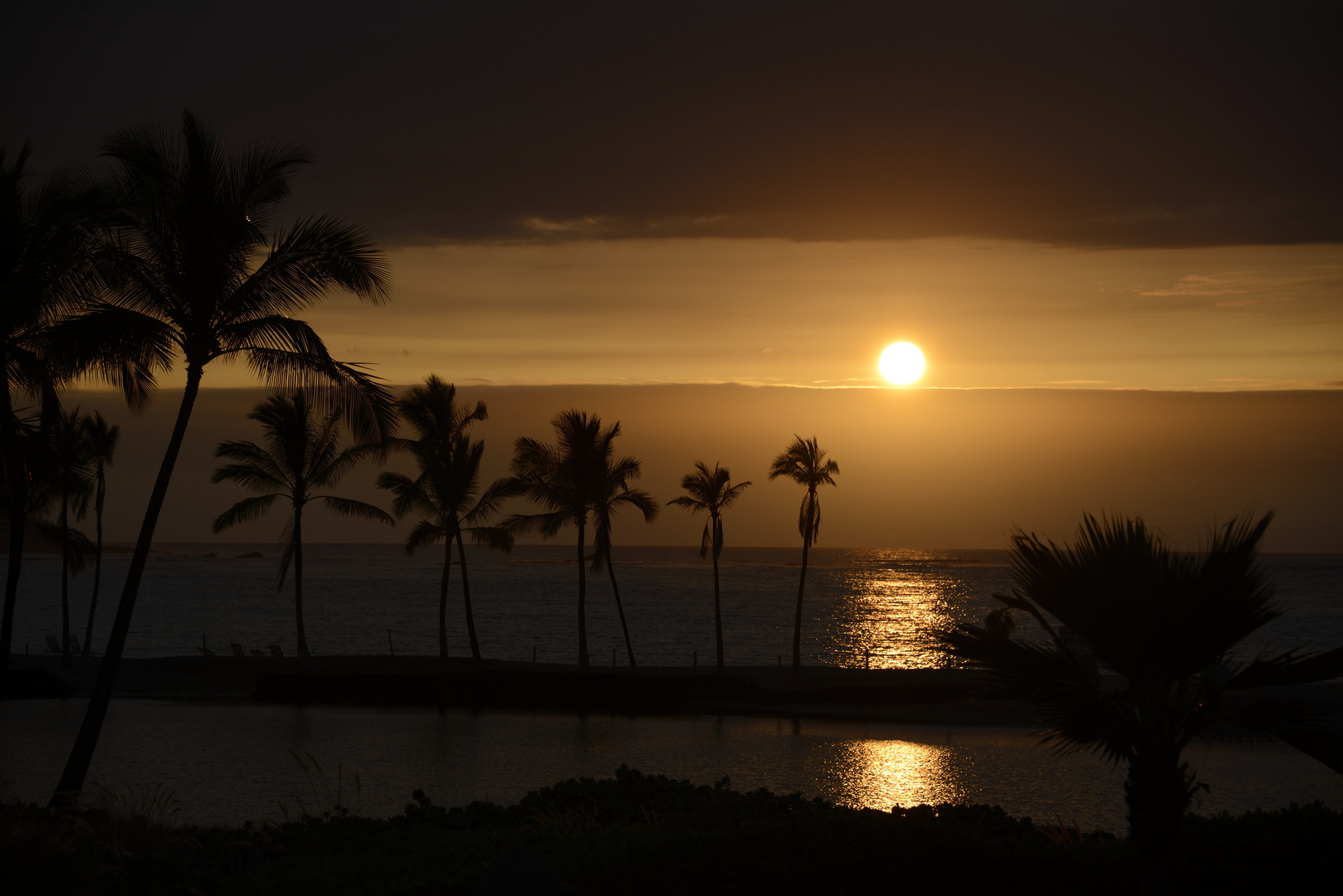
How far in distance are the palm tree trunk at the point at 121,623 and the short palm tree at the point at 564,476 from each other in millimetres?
25202

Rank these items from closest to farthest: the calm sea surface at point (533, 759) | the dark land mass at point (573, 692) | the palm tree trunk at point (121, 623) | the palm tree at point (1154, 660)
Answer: the palm tree at point (1154, 660)
the palm tree trunk at point (121, 623)
the calm sea surface at point (533, 759)
the dark land mass at point (573, 692)

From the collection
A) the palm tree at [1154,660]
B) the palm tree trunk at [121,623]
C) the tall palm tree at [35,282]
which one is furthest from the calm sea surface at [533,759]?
the tall palm tree at [35,282]

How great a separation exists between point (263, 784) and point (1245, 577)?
60.5 feet

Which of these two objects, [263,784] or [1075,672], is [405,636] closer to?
[263,784]

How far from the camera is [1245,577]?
7.93m

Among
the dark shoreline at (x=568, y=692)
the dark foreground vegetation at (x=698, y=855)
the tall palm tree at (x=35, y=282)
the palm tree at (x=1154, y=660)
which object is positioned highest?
the tall palm tree at (x=35, y=282)

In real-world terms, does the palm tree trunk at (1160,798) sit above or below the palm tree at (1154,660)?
below

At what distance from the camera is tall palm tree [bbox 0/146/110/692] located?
14.4 m

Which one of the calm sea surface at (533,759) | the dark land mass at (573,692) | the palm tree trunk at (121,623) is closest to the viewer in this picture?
the palm tree trunk at (121,623)

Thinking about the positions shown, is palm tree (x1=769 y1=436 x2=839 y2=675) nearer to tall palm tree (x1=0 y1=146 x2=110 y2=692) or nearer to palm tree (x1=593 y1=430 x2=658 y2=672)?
palm tree (x1=593 y1=430 x2=658 y2=672)

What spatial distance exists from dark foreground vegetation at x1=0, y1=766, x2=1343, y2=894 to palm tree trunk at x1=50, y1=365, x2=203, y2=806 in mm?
1842

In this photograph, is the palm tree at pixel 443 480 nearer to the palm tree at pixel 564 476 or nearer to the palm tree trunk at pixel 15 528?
the palm tree at pixel 564 476

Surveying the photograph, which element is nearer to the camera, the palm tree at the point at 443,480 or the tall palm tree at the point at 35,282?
the tall palm tree at the point at 35,282

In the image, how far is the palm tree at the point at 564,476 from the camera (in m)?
40.3
